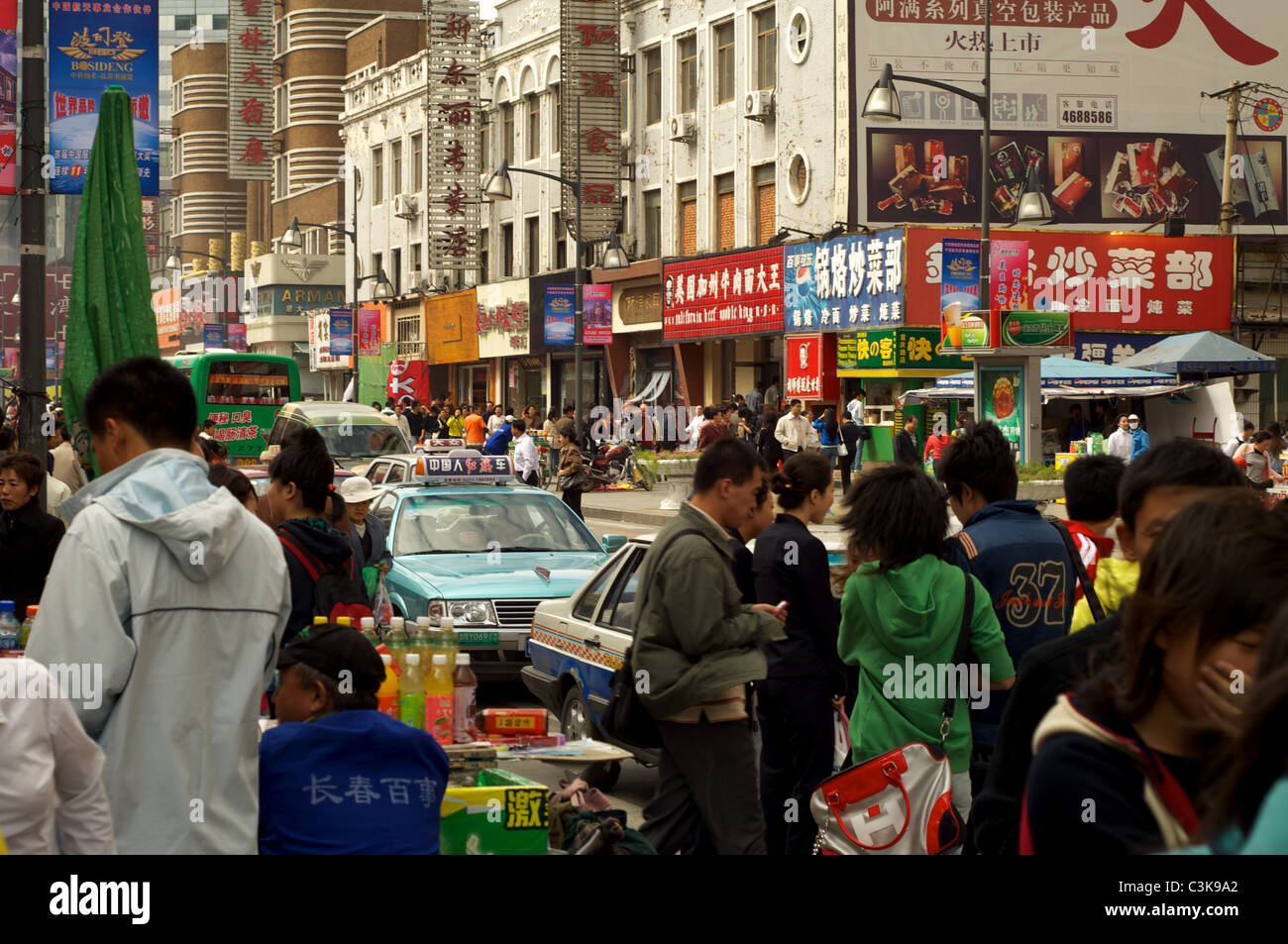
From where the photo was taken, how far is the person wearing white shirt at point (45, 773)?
11.6ft

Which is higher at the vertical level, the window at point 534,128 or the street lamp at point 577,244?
the window at point 534,128

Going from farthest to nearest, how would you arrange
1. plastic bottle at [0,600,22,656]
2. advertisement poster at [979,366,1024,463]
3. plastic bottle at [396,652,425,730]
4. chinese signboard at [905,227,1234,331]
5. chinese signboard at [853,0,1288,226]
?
1. chinese signboard at [853,0,1288,226]
2. chinese signboard at [905,227,1234,331]
3. advertisement poster at [979,366,1024,463]
4. plastic bottle at [0,600,22,656]
5. plastic bottle at [396,652,425,730]

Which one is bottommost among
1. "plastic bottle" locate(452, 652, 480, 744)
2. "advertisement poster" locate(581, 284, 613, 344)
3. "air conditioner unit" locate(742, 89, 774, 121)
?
"plastic bottle" locate(452, 652, 480, 744)

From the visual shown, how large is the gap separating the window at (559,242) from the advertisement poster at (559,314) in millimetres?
6862

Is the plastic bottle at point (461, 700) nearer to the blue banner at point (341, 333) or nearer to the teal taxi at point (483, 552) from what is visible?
the teal taxi at point (483, 552)

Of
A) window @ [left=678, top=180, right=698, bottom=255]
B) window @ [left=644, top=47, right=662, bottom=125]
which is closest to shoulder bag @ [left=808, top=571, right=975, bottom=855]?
window @ [left=678, top=180, right=698, bottom=255]

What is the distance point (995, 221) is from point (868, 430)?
6.24 meters

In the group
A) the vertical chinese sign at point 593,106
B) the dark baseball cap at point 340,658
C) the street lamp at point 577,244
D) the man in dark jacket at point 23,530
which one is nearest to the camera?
the dark baseball cap at point 340,658

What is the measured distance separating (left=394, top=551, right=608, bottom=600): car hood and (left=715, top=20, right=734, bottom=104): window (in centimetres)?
3199

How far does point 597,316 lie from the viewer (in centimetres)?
4206

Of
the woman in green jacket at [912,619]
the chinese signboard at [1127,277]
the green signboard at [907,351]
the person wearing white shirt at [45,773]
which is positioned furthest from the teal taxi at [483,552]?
the chinese signboard at [1127,277]

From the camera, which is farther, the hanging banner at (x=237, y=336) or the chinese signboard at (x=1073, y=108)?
the hanging banner at (x=237, y=336)

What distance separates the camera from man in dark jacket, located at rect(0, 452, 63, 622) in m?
8.82

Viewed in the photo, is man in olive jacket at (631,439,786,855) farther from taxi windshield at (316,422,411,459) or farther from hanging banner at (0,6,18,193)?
taxi windshield at (316,422,411,459)
